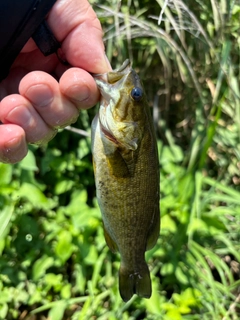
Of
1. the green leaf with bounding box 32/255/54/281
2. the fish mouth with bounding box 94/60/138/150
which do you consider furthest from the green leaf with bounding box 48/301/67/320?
the fish mouth with bounding box 94/60/138/150

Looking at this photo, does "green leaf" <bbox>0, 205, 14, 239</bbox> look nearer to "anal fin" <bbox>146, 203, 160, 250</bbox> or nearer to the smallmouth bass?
the smallmouth bass

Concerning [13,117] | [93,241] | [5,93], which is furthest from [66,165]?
[13,117]

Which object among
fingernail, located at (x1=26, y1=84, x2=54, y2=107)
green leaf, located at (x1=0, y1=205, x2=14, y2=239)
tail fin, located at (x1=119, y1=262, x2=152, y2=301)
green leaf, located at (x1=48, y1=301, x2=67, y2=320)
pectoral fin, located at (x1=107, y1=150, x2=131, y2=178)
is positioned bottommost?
green leaf, located at (x1=48, y1=301, x2=67, y2=320)

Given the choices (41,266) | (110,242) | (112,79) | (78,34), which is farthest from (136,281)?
(78,34)

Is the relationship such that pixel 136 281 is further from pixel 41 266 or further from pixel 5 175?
pixel 5 175

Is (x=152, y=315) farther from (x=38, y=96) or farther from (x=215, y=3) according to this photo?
(x=215, y=3)

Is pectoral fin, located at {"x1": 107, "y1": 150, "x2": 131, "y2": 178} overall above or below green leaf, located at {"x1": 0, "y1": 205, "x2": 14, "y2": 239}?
above

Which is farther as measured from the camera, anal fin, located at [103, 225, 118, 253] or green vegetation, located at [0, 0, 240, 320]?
green vegetation, located at [0, 0, 240, 320]

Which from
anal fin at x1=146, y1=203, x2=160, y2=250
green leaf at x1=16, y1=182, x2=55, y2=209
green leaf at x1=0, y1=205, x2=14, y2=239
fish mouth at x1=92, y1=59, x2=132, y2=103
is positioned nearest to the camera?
fish mouth at x1=92, y1=59, x2=132, y2=103
